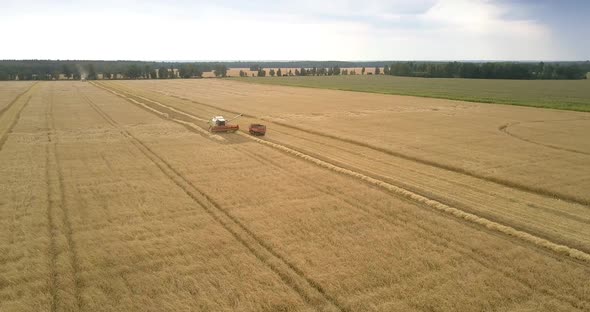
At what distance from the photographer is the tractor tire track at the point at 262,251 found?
10.1 meters

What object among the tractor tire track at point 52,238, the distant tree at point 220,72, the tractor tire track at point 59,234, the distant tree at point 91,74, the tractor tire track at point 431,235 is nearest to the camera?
the tractor tire track at point 59,234

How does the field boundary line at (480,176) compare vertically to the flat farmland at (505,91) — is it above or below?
below

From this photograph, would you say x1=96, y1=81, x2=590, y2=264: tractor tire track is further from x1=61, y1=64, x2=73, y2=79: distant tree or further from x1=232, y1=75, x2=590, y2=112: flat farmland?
x1=61, y1=64, x2=73, y2=79: distant tree

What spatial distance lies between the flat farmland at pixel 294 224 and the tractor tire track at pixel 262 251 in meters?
0.06

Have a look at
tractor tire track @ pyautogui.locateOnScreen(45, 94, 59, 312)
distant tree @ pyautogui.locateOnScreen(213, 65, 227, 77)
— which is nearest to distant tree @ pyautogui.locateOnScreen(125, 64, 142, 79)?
distant tree @ pyautogui.locateOnScreen(213, 65, 227, 77)

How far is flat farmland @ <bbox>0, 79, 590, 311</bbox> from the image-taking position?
Answer: 10.3 metres

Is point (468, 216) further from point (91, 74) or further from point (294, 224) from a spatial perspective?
point (91, 74)

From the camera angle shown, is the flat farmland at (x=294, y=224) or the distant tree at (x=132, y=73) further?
the distant tree at (x=132, y=73)

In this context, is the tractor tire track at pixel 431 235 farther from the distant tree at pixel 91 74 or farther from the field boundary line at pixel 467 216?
the distant tree at pixel 91 74

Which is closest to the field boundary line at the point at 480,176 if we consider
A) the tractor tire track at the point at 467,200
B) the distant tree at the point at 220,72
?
the tractor tire track at the point at 467,200

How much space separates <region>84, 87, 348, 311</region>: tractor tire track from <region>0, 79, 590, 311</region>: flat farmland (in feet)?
0.18

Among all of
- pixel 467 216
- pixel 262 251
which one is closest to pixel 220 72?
pixel 467 216

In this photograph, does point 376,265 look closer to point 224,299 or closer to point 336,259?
point 336,259

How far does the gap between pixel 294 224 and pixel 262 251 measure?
88.0 inches
